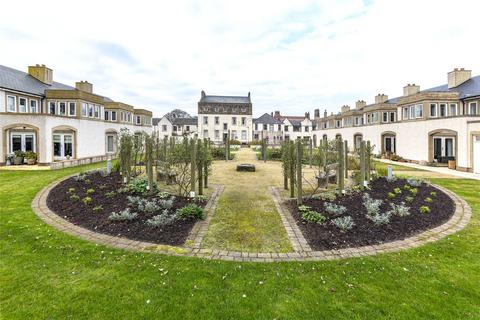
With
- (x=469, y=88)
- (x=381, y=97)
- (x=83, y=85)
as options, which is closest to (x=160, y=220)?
(x=469, y=88)

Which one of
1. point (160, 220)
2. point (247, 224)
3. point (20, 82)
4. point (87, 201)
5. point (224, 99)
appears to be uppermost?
point (224, 99)

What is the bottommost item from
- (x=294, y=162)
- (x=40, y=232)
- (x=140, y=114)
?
(x=40, y=232)

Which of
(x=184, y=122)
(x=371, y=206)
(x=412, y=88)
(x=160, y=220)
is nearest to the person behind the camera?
(x=160, y=220)

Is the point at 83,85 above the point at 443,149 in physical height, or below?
above

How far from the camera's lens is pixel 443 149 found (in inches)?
982

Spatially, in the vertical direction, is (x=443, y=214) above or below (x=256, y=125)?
below

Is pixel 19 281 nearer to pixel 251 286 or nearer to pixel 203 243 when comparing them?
pixel 203 243

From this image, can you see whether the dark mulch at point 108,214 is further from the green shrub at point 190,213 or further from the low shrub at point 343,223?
the low shrub at point 343,223

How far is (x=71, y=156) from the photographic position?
25109 mm

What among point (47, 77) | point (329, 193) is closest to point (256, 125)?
point (47, 77)

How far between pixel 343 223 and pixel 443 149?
970 inches

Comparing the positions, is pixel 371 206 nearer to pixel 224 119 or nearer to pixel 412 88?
pixel 412 88

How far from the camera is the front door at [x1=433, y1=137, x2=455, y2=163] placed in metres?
24.4

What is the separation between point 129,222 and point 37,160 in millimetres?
20266
